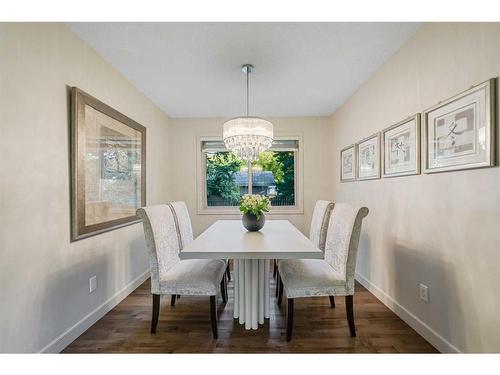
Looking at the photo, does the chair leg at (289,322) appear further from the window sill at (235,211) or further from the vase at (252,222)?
the window sill at (235,211)

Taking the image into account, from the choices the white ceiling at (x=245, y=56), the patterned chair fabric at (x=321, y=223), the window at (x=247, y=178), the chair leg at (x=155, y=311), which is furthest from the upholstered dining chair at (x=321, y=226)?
the window at (x=247, y=178)

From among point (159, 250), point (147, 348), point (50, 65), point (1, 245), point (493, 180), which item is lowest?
point (147, 348)

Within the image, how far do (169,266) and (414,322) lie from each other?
6.60 ft

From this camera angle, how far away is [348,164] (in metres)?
3.42

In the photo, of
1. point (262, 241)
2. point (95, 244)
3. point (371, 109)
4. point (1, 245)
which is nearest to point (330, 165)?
point (371, 109)

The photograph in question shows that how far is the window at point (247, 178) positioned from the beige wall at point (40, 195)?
2223 millimetres

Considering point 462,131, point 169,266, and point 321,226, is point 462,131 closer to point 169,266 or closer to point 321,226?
point 321,226

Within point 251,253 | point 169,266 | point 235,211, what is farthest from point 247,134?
point 235,211

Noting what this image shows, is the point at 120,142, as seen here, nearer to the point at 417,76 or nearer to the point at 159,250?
the point at 159,250

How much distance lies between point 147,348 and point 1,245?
111cm

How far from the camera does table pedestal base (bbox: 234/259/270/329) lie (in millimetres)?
1938

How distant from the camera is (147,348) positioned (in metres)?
1.75

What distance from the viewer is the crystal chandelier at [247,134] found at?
96.1 inches

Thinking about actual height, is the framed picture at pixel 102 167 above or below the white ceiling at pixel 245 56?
below
